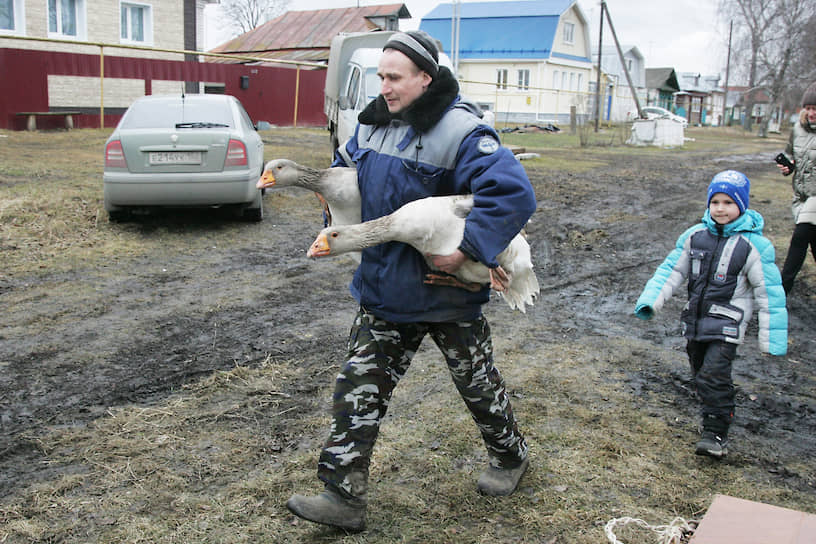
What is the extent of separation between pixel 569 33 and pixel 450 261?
156 feet

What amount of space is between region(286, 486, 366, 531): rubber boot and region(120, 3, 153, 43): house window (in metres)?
21.5

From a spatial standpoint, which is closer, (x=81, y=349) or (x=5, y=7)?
(x=81, y=349)

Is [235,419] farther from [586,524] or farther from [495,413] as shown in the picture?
[586,524]

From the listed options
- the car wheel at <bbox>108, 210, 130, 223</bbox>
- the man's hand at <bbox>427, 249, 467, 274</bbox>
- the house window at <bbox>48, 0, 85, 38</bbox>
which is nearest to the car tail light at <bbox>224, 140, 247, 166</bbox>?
the car wheel at <bbox>108, 210, 130, 223</bbox>

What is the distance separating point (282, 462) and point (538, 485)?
3.92ft

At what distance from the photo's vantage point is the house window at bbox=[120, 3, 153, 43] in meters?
21.0

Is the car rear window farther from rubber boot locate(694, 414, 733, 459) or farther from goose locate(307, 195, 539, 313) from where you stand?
rubber boot locate(694, 414, 733, 459)

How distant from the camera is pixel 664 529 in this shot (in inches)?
109

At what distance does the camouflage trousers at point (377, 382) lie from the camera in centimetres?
268

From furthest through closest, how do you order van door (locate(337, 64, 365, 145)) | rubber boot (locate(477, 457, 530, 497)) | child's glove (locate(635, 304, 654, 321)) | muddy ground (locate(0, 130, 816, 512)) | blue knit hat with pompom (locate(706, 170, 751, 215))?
van door (locate(337, 64, 365, 145)), muddy ground (locate(0, 130, 816, 512)), child's glove (locate(635, 304, 654, 321)), blue knit hat with pompom (locate(706, 170, 751, 215)), rubber boot (locate(477, 457, 530, 497))

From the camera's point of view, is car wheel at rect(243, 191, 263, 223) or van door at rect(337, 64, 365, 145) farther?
van door at rect(337, 64, 365, 145)

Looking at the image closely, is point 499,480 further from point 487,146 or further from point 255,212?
point 255,212

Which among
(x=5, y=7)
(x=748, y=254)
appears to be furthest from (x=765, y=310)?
(x=5, y=7)

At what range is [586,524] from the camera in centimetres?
284
